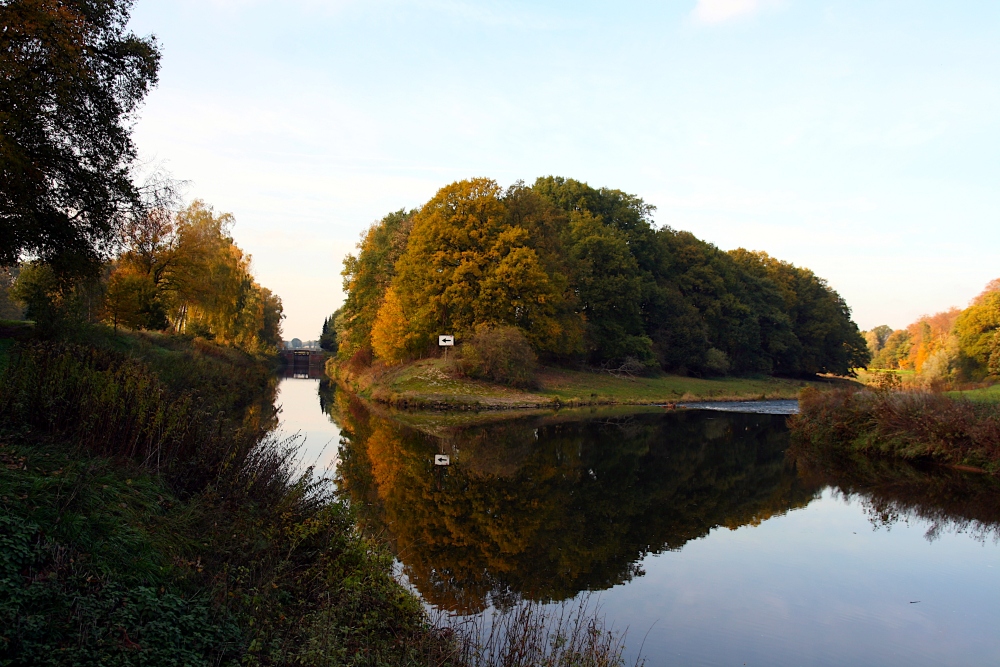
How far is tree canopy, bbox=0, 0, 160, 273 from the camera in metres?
14.6

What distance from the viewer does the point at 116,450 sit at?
27.6ft

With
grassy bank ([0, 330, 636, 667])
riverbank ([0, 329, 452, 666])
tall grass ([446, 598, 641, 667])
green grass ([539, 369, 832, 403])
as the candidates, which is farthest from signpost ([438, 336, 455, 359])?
tall grass ([446, 598, 641, 667])

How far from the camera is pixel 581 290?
53.3 metres

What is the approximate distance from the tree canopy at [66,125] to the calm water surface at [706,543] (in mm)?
8988

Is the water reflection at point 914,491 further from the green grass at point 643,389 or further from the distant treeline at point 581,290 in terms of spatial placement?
the distant treeline at point 581,290

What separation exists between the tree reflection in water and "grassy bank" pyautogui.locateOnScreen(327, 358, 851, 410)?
31.6 feet

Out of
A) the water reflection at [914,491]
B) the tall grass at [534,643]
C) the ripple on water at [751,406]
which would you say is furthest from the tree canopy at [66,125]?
the ripple on water at [751,406]

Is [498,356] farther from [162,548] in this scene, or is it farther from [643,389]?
[162,548]

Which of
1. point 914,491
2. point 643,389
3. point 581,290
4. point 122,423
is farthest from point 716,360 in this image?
point 122,423

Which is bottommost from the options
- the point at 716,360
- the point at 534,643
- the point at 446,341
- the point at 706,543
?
the point at 706,543

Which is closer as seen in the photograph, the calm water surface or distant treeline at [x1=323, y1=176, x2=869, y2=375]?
the calm water surface

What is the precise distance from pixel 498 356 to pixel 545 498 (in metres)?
24.1

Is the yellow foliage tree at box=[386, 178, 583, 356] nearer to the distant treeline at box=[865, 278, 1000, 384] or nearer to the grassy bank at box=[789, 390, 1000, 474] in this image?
the grassy bank at box=[789, 390, 1000, 474]

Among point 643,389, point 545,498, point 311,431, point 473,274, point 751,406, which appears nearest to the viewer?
point 545,498
